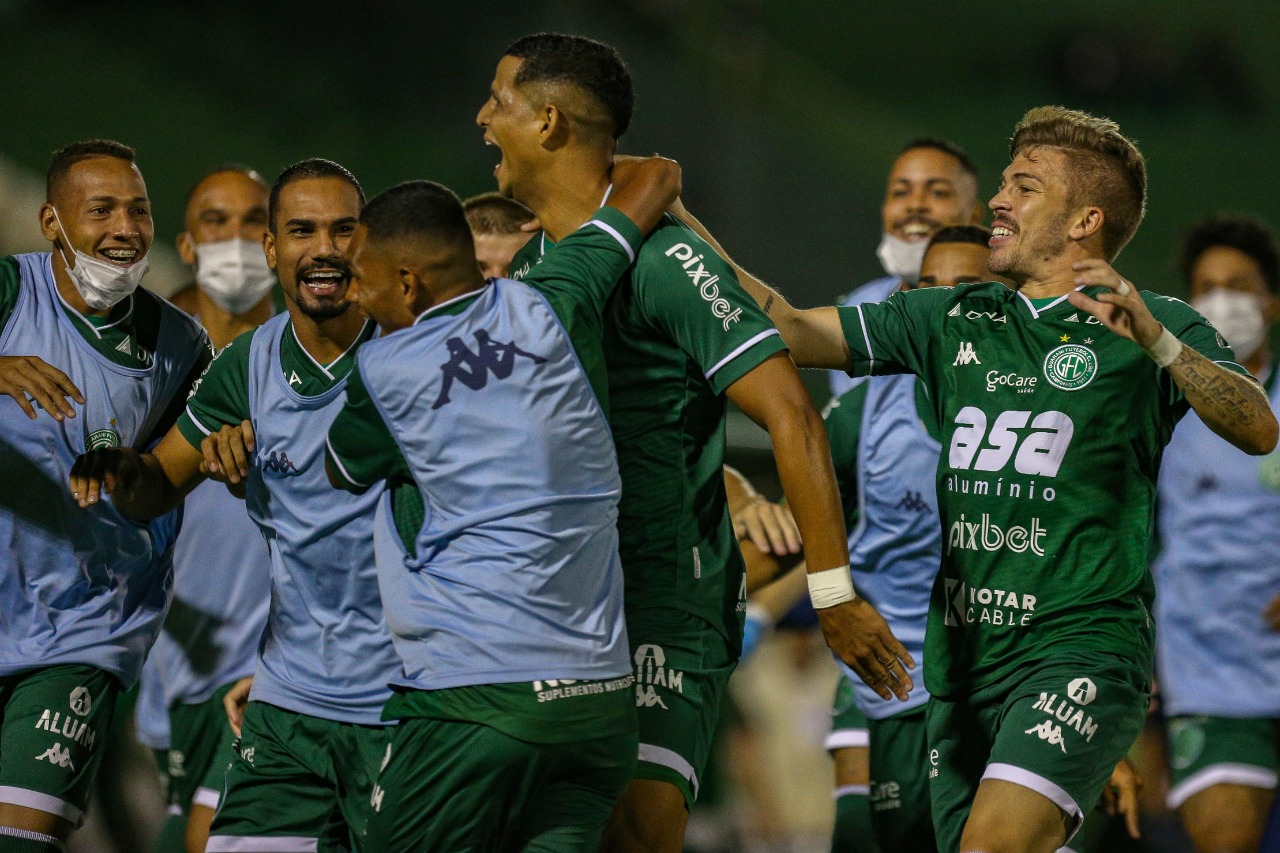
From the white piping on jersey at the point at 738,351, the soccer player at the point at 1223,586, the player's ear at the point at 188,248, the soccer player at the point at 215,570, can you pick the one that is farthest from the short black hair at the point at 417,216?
the soccer player at the point at 1223,586

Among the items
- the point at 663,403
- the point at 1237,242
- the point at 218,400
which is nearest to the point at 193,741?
the point at 218,400

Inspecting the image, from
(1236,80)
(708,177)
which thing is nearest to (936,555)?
(708,177)

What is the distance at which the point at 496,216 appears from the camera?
6.55 meters

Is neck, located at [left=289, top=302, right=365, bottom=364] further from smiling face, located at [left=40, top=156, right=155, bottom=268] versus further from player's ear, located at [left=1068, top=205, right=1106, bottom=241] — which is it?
player's ear, located at [left=1068, top=205, right=1106, bottom=241]

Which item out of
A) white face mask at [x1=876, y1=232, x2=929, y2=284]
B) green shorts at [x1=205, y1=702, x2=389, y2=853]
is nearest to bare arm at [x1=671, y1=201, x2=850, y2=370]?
green shorts at [x1=205, y1=702, x2=389, y2=853]

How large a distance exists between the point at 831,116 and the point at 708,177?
341cm

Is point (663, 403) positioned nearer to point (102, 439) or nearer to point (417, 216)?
point (417, 216)

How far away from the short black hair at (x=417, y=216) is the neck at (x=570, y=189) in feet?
1.62

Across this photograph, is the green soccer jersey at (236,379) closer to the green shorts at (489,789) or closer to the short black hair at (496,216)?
the short black hair at (496,216)

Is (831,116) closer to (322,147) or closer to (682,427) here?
(322,147)

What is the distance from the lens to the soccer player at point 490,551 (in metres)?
3.87

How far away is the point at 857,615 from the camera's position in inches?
166

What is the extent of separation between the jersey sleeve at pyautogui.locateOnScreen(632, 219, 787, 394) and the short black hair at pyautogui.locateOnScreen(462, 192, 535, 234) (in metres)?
2.05

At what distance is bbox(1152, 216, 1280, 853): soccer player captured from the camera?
7121 mm
